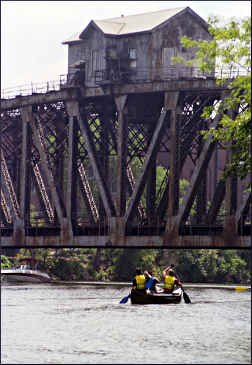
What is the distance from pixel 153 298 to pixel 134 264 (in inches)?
1793

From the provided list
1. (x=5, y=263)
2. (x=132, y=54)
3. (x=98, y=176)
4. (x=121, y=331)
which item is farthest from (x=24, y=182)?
(x=121, y=331)

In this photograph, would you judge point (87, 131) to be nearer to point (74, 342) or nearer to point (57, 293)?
point (57, 293)

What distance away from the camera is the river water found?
123 feet

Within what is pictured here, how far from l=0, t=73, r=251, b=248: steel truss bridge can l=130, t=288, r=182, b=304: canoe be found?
26.6 feet

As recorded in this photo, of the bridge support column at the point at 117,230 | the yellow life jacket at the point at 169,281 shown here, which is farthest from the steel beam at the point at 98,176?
the yellow life jacket at the point at 169,281

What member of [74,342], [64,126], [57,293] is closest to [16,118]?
[64,126]

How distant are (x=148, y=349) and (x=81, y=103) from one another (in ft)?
132

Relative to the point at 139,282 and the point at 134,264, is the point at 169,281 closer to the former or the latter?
the point at 139,282

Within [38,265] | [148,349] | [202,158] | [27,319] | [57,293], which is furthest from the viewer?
[38,265]

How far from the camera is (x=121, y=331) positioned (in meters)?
46.0

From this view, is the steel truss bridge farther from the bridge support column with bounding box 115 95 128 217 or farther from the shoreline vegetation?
the shoreline vegetation

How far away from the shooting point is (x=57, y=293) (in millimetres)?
74688

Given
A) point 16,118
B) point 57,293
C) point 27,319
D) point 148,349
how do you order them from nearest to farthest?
point 148,349 < point 27,319 < point 57,293 < point 16,118

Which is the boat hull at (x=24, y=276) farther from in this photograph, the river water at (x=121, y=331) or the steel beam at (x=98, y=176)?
the river water at (x=121, y=331)
